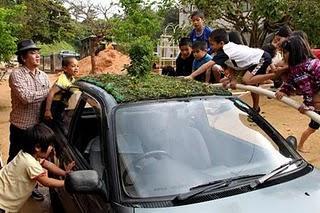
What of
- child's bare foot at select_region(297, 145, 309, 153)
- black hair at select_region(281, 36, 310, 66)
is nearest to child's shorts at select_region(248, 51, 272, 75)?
black hair at select_region(281, 36, 310, 66)

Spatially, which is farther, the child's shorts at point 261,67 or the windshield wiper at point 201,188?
the child's shorts at point 261,67

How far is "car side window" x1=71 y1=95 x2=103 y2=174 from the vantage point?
335 cm

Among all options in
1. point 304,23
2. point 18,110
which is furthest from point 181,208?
point 304,23

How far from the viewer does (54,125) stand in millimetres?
4742

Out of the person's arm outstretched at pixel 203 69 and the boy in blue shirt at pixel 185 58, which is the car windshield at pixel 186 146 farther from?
the boy in blue shirt at pixel 185 58

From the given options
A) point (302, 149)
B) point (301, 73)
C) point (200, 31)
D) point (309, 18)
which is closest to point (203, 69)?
point (301, 73)

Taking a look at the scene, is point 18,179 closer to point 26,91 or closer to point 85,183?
point 85,183

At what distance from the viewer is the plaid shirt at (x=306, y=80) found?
16.6ft

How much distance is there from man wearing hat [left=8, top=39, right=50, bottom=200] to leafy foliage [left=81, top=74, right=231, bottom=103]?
1095 millimetres

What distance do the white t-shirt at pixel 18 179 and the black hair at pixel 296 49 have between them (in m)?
3.08

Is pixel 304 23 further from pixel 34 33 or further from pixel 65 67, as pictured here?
pixel 34 33

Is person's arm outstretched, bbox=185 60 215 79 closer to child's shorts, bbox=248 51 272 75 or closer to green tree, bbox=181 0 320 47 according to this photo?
child's shorts, bbox=248 51 272 75

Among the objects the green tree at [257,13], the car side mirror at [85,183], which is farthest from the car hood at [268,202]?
the green tree at [257,13]

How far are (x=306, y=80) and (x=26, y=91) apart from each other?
3.19m
